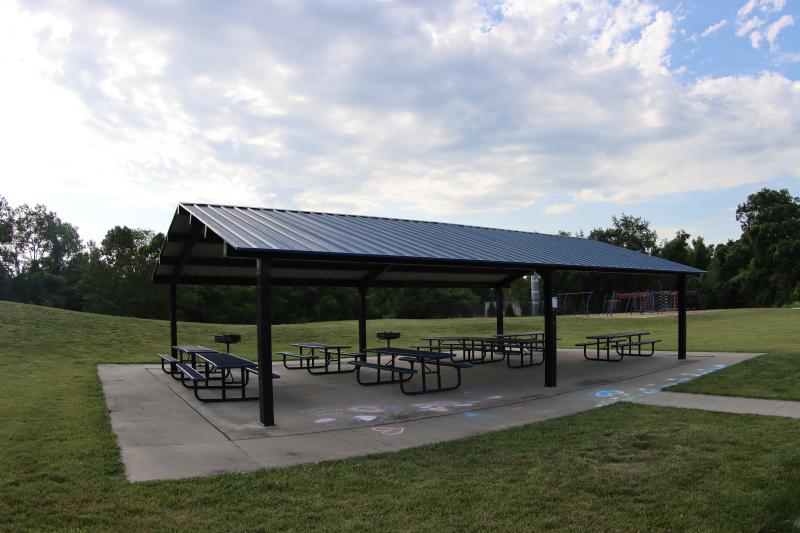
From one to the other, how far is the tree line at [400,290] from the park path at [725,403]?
3927 centimetres

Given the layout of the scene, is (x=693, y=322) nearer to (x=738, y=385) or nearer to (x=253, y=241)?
(x=738, y=385)

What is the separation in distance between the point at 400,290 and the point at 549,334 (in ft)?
161

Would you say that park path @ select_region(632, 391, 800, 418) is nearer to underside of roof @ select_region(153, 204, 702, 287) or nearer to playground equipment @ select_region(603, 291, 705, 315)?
underside of roof @ select_region(153, 204, 702, 287)

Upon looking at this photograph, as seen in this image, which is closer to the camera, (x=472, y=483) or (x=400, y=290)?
(x=472, y=483)

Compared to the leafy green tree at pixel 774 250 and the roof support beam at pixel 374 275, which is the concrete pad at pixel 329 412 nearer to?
the roof support beam at pixel 374 275

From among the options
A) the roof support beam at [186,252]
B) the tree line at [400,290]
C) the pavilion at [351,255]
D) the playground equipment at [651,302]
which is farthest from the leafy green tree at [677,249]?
the roof support beam at [186,252]

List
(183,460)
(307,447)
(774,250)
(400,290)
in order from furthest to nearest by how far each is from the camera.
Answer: (400,290) < (774,250) < (307,447) < (183,460)

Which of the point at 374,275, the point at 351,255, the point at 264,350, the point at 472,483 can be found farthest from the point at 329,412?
the point at 374,275

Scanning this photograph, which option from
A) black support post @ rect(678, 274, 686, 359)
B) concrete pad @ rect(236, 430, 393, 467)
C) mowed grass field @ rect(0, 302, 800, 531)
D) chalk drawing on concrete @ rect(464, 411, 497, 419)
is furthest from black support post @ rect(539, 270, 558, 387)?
black support post @ rect(678, 274, 686, 359)

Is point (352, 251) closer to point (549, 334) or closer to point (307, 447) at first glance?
point (307, 447)

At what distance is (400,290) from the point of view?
5953 centimetres

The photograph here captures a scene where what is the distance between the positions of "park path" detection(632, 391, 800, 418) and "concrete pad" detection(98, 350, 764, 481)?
13 cm

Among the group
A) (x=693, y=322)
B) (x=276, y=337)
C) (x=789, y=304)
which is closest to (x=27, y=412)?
(x=276, y=337)

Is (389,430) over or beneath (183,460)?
beneath
